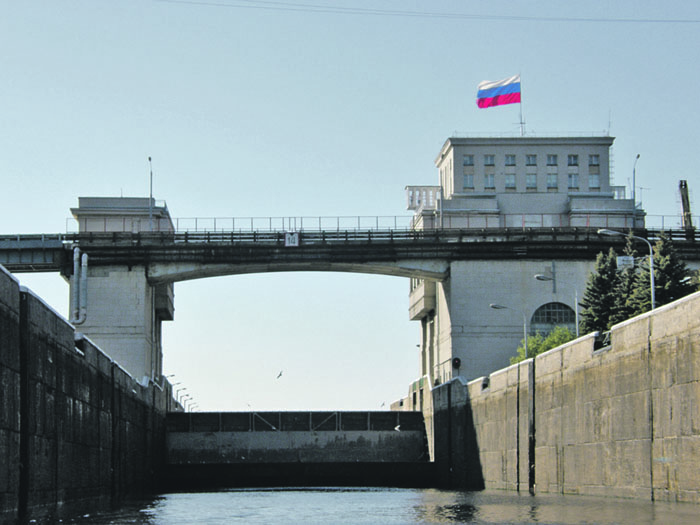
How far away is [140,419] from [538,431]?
2290cm

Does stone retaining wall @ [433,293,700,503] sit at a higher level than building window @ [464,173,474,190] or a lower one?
lower

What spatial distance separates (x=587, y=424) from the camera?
3888 centimetres

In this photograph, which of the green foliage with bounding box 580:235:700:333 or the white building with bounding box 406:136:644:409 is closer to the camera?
the green foliage with bounding box 580:235:700:333

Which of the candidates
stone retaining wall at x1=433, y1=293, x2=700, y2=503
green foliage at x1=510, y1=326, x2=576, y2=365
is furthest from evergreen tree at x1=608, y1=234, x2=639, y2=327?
stone retaining wall at x1=433, y1=293, x2=700, y2=503

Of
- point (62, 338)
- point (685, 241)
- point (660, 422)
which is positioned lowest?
point (660, 422)

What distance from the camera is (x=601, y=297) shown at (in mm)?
69500

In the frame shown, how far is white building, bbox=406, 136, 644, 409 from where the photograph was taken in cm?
7919

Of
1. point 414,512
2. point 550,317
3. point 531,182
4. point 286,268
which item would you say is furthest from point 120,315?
point 531,182

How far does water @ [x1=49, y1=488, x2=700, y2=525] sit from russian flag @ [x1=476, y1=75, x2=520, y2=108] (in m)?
A: 58.5

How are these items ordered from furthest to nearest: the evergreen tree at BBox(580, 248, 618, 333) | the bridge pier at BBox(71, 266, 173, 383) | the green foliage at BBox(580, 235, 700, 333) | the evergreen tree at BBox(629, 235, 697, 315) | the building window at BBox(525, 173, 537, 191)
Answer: the building window at BBox(525, 173, 537, 191)
the bridge pier at BBox(71, 266, 173, 383)
the evergreen tree at BBox(580, 248, 618, 333)
the green foliage at BBox(580, 235, 700, 333)
the evergreen tree at BBox(629, 235, 697, 315)

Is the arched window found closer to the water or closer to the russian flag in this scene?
the russian flag

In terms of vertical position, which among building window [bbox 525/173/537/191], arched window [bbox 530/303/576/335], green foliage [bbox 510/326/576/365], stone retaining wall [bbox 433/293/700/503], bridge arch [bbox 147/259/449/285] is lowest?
stone retaining wall [bbox 433/293/700/503]

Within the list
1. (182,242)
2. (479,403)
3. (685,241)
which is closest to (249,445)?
(182,242)

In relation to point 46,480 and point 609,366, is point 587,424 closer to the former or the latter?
point 609,366
